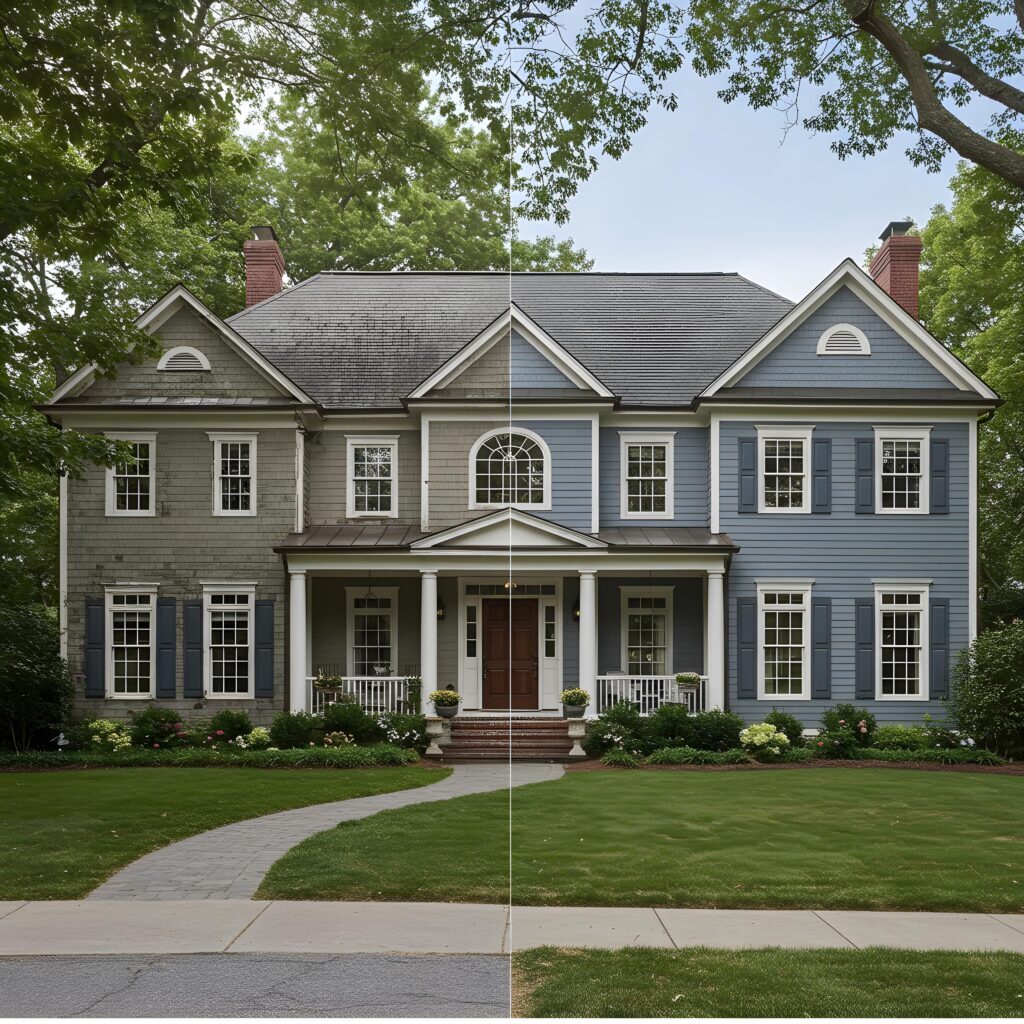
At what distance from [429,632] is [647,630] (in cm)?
342

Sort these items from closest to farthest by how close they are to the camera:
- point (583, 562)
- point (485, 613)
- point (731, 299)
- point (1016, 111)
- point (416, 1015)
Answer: point (416, 1015), point (1016, 111), point (731, 299), point (583, 562), point (485, 613)

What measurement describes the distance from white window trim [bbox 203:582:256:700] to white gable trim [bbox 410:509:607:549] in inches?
104

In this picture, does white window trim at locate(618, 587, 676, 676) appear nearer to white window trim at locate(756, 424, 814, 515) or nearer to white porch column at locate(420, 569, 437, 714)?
white window trim at locate(756, 424, 814, 515)

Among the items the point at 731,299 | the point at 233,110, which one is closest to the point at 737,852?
the point at 731,299

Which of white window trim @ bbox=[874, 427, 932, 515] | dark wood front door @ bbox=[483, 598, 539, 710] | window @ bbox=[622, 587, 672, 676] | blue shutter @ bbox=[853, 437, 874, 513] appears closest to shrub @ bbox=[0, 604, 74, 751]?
dark wood front door @ bbox=[483, 598, 539, 710]

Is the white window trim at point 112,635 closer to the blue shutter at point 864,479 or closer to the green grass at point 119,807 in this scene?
the green grass at point 119,807

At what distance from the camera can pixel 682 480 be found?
15.0 m

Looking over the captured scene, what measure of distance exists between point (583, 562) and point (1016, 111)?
32.4 ft

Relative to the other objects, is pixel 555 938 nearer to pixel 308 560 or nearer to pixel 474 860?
pixel 474 860

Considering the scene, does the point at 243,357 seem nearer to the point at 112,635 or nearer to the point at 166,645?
the point at 166,645

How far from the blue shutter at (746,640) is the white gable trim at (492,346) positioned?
11.8ft

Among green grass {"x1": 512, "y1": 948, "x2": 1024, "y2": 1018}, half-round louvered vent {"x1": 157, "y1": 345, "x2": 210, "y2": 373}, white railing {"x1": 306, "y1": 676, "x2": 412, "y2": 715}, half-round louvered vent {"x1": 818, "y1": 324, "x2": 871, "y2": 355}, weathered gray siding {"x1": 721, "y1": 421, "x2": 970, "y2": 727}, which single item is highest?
half-round louvered vent {"x1": 157, "y1": 345, "x2": 210, "y2": 373}

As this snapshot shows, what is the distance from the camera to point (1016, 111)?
452 centimetres

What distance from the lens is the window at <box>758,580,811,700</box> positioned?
1344 cm
